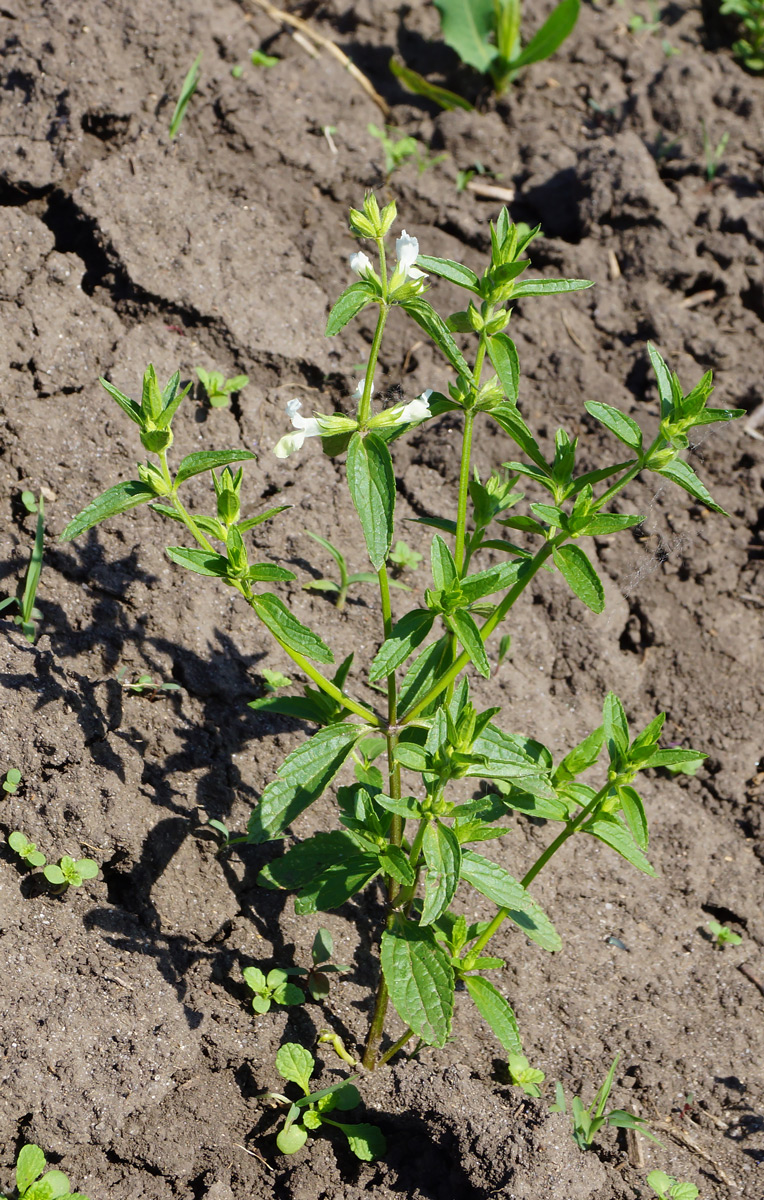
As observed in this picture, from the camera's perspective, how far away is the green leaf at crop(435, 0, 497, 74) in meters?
4.76

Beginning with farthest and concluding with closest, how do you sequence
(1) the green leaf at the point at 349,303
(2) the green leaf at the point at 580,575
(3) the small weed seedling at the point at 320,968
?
(3) the small weed seedling at the point at 320,968
(2) the green leaf at the point at 580,575
(1) the green leaf at the point at 349,303

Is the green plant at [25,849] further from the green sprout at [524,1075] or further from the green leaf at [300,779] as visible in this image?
the green sprout at [524,1075]

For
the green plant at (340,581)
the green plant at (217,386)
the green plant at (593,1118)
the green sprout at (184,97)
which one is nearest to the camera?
the green plant at (593,1118)

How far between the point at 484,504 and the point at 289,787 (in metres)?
0.86

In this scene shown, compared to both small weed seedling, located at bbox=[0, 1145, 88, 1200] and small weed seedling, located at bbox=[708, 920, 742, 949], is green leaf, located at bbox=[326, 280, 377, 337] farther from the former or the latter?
small weed seedling, located at bbox=[708, 920, 742, 949]

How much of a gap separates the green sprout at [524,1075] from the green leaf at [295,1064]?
55cm

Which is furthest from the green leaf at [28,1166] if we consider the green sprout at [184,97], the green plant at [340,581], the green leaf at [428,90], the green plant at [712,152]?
the green plant at [712,152]

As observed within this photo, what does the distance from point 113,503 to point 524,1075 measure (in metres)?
1.86

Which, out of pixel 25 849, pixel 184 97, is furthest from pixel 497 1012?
pixel 184 97

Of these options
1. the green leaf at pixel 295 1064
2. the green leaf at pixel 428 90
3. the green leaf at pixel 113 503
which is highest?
the green leaf at pixel 428 90

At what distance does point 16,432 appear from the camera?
3.26 meters

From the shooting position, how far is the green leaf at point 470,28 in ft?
15.6

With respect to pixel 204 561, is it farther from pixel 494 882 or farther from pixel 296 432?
pixel 494 882

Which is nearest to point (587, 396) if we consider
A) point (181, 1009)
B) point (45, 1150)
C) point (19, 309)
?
point (19, 309)
